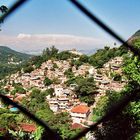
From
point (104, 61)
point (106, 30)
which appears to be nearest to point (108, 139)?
point (106, 30)

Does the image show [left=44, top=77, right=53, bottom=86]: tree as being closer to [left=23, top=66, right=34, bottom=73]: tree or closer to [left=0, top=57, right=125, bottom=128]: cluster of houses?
[left=0, top=57, right=125, bottom=128]: cluster of houses

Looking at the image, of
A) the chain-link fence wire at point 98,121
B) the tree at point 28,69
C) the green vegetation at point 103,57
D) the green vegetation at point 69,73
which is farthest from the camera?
the tree at point 28,69

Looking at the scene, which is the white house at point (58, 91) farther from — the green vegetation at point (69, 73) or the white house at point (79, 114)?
the white house at point (79, 114)

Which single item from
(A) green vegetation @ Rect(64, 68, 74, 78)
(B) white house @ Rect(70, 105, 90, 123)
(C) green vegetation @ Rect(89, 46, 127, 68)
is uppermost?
(C) green vegetation @ Rect(89, 46, 127, 68)

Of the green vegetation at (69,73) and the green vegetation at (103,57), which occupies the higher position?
the green vegetation at (103,57)

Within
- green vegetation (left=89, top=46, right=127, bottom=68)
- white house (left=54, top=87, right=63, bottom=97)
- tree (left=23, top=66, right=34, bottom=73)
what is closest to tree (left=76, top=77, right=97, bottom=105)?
white house (left=54, top=87, right=63, bottom=97)

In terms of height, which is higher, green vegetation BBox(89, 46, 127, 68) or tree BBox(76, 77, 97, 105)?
green vegetation BBox(89, 46, 127, 68)

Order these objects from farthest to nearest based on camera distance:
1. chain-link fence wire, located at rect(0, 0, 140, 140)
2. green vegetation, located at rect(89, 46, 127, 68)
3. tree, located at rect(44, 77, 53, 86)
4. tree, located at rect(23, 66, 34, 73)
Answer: tree, located at rect(23, 66, 34, 73)
tree, located at rect(44, 77, 53, 86)
green vegetation, located at rect(89, 46, 127, 68)
chain-link fence wire, located at rect(0, 0, 140, 140)

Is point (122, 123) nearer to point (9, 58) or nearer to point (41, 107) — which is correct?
point (41, 107)

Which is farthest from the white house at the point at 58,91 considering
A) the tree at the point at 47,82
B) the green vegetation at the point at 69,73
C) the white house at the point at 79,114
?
the white house at the point at 79,114

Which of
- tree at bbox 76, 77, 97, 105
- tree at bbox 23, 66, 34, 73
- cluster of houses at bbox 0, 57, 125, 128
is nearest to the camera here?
cluster of houses at bbox 0, 57, 125, 128

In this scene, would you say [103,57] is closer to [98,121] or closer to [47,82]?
[47,82]
